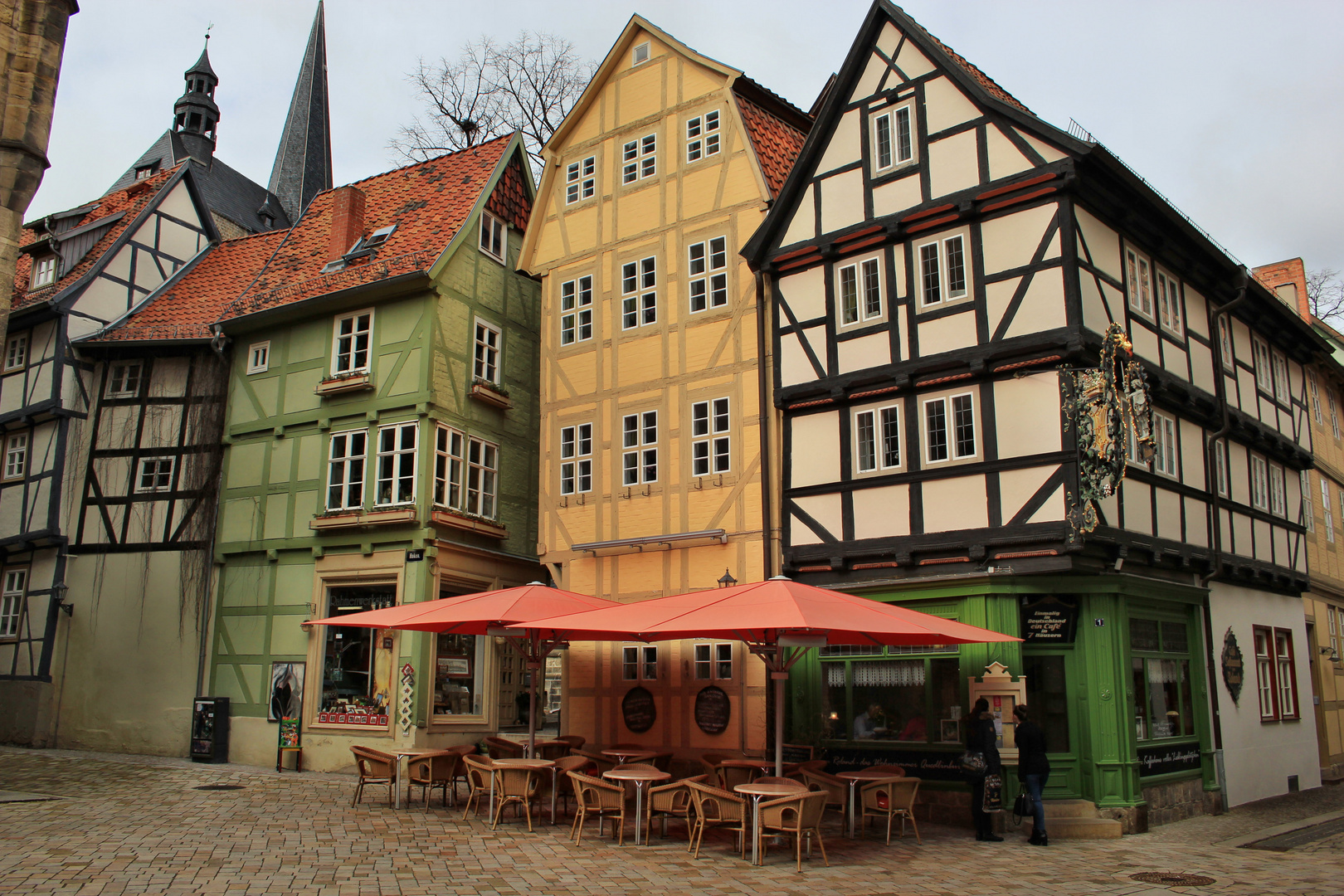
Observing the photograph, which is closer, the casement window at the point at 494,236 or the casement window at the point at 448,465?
the casement window at the point at 448,465

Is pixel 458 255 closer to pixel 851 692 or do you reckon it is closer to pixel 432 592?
pixel 432 592

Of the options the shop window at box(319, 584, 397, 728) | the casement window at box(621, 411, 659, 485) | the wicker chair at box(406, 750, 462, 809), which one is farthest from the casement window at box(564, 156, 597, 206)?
the wicker chair at box(406, 750, 462, 809)

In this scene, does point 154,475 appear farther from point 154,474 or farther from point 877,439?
point 877,439

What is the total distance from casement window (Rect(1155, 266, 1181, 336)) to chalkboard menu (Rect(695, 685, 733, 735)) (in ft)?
29.3

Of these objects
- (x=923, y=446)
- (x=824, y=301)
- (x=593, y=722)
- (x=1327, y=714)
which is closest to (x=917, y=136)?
(x=824, y=301)

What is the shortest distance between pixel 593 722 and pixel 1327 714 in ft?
50.8

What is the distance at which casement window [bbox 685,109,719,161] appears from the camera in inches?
725

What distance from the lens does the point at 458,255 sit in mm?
20891

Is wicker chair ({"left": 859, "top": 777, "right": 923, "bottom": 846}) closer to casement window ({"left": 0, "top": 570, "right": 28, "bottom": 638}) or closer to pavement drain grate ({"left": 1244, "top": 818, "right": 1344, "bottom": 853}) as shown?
pavement drain grate ({"left": 1244, "top": 818, "right": 1344, "bottom": 853})

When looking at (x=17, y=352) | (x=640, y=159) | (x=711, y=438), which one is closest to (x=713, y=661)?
(x=711, y=438)

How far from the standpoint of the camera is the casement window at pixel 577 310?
19578 millimetres

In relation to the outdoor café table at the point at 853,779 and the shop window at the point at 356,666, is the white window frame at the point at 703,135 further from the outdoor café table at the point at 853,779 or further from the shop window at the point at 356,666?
the outdoor café table at the point at 853,779

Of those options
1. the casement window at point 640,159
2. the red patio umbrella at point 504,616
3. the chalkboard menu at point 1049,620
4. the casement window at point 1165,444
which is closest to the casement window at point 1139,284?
the casement window at point 1165,444

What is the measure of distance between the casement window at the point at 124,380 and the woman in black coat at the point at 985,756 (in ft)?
61.0
